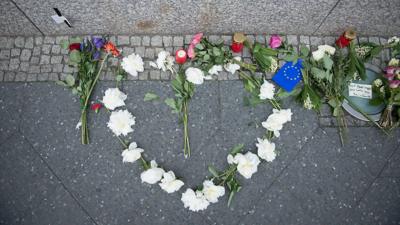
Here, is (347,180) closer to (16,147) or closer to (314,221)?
(314,221)

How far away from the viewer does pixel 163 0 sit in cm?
292

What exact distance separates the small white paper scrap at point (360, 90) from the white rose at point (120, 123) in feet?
7.18

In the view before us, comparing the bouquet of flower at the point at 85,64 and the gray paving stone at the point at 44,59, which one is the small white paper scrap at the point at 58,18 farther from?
the gray paving stone at the point at 44,59

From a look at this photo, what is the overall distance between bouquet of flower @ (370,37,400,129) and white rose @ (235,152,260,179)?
52.6 inches

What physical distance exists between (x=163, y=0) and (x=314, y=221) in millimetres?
2428

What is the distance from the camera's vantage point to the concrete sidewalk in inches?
116

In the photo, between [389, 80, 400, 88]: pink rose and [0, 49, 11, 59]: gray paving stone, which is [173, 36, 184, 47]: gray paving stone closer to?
[0, 49, 11, 59]: gray paving stone

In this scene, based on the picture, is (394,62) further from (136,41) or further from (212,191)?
(136,41)

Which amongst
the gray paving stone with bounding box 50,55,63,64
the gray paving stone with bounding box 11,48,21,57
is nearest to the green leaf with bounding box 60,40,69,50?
the gray paving stone with bounding box 50,55,63,64

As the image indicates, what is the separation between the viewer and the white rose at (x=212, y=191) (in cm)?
277

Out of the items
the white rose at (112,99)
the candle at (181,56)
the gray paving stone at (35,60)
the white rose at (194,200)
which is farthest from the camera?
the gray paving stone at (35,60)

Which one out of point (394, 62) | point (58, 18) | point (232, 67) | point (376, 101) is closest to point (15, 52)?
point (58, 18)

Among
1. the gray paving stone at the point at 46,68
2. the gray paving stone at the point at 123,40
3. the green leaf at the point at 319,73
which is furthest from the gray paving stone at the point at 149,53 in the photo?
the green leaf at the point at 319,73

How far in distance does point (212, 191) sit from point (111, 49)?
164cm
